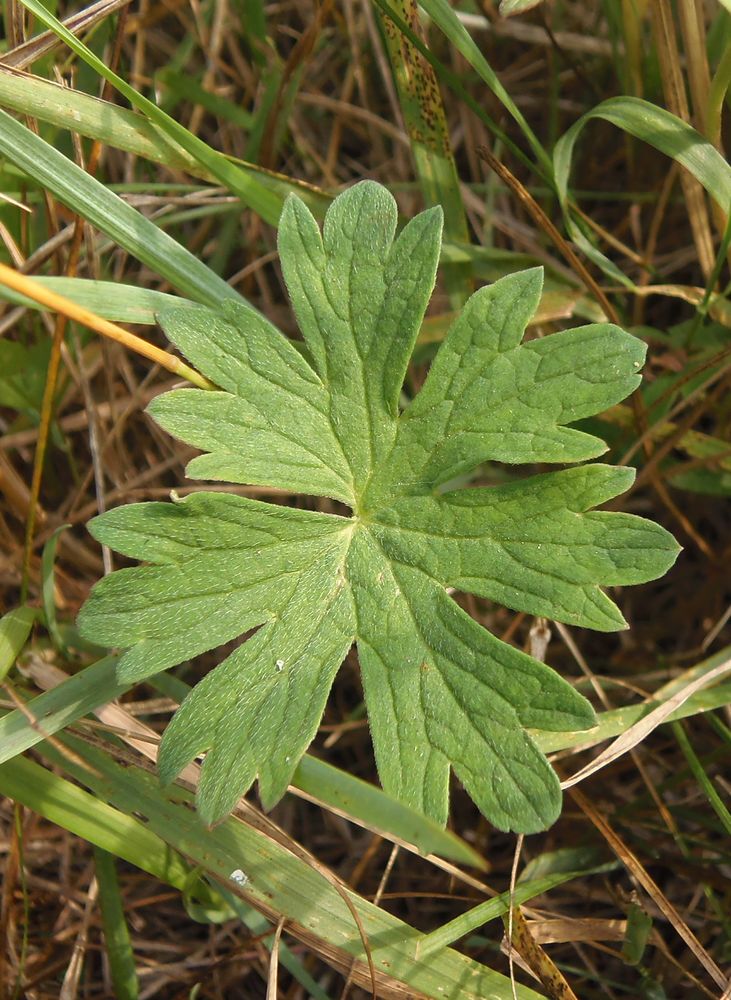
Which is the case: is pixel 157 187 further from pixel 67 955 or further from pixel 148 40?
pixel 67 955

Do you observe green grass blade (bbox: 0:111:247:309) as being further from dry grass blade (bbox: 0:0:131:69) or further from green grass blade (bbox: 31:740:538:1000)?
green grass blade (bbox: 31:740:538:1000)

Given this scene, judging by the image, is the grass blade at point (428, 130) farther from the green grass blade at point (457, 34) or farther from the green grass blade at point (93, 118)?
the green grass blade at point (93, 118)

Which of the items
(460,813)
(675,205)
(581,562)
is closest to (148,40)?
(675,205)

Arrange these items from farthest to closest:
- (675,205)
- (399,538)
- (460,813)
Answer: (675,205) → (460,813) → (399,538)

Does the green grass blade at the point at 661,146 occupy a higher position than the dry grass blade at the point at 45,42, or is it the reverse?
the dry grass blade at the point at 45,42

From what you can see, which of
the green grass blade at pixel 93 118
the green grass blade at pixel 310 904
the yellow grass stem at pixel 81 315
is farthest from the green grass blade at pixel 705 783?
the green grass blade at pixel 93 118

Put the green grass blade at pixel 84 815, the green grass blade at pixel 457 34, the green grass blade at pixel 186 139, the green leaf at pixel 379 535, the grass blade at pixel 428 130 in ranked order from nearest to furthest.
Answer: the green leaf at pixel 379 535 → the green grass blade at pixel 186 139 → the green grass blade at pixel 84 815 → the green grass blade at pixel 457 34 → the grass blade at pixel 428 130
